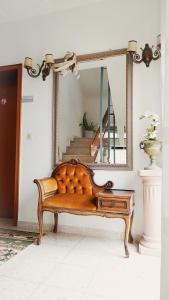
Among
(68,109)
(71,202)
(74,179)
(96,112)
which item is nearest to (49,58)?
(68,109)

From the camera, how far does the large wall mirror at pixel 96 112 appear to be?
2967 mm

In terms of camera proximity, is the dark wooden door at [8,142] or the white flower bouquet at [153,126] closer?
the white flower bouquet at [153,126]

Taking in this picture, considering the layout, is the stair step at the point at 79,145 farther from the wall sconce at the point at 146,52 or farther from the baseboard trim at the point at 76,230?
the wall sconce at the point at 146,52

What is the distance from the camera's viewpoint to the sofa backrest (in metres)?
3.01

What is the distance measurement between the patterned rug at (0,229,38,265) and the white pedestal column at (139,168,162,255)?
52.5 inches

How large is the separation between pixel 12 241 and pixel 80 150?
1.42m

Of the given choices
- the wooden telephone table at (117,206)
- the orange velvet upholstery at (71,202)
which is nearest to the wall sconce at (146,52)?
the wooden telephone table at (117,206)

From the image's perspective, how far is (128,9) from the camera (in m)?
3.01

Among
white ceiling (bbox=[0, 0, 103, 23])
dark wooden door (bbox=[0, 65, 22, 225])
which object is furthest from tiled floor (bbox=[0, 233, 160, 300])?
white ceiling (bbox=[0, 0, 103, 23])

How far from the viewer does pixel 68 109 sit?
3303 mm

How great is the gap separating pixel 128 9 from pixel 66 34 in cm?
89

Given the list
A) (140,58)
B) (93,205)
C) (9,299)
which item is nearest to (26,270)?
(9,299)

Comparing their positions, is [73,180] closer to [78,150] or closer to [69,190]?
[69,190]

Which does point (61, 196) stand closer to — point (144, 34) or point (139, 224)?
point (139, 224)
